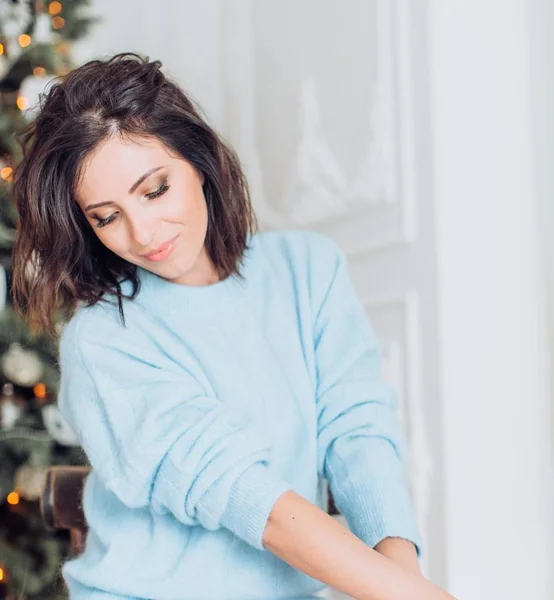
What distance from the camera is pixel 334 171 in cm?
195

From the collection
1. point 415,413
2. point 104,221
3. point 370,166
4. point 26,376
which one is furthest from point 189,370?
point 26,376

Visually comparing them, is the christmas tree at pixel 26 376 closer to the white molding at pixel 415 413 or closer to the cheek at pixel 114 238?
the white molding at pixel 415 413

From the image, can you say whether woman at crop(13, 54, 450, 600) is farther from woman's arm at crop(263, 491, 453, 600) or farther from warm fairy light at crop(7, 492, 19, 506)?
warm fairy light at crop(7, 492, 19, 506)

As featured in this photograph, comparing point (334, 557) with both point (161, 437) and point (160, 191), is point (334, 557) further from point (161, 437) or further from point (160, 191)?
point (160, 191)

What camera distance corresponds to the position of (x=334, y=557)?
1.04 meters

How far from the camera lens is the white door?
1661 mm

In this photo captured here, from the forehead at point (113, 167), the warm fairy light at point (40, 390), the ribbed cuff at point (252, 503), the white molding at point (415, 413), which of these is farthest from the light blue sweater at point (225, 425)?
the warm fairy light at point (40, 390)

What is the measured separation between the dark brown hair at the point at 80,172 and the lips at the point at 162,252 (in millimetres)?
110

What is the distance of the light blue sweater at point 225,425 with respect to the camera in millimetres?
1121

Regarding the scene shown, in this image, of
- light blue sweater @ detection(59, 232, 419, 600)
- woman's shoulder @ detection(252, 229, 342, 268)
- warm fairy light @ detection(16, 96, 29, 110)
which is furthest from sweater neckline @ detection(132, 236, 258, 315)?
warm fairy light @ detection(16, 96, 29, 110)

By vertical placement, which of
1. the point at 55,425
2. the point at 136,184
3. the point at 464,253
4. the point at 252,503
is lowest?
the point at 55,425

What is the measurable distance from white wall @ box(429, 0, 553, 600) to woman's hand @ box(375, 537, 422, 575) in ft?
1.54

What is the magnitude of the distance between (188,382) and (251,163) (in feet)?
4.15

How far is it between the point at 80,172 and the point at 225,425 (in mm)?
412
